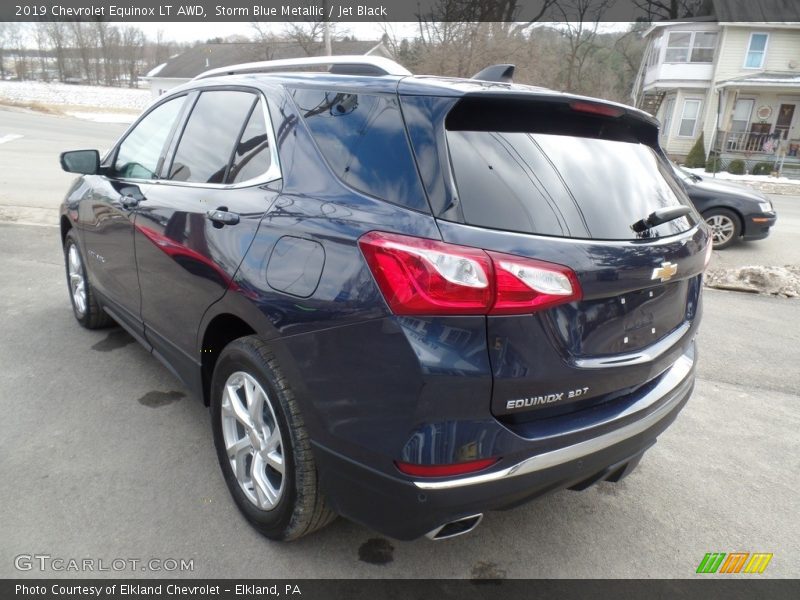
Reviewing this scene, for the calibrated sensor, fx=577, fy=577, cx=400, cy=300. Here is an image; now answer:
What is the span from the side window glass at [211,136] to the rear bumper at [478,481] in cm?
150

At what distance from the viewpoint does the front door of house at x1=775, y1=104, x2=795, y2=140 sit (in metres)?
29.2

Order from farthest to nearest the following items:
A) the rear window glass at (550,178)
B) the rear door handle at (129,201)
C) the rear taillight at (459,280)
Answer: the rear door handle at (129,201) < the rear window glass at (550,178) < the rear taillight at (459,280)

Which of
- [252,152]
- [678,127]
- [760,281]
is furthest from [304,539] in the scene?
[678,127]

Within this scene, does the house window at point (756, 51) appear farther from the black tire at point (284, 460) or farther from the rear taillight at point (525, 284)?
the black tire at point (284, 460)

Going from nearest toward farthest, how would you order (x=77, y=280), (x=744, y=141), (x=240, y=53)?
(x=77, y=280) → (x=744, y=141) → (x=240, y=53)

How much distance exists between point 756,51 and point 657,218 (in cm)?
3404

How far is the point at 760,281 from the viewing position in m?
6.72

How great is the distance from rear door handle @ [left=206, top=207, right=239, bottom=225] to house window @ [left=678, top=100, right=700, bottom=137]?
34.4 m

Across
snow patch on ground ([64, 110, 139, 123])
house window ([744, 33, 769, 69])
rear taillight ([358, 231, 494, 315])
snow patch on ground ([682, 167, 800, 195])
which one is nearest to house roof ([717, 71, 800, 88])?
house window ([744, 33, 769, 69])

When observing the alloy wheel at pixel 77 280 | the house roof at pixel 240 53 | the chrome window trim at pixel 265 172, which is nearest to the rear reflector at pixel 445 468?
Result: the chrome window trim at pixel 265 172

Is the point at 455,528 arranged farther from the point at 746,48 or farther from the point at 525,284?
the point at 746,48

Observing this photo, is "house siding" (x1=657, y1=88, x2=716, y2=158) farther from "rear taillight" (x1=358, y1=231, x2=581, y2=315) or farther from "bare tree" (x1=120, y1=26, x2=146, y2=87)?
"bare tree" (x1=120, y1=26, x2=146, y2=87)

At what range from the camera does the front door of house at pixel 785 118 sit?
2922cm

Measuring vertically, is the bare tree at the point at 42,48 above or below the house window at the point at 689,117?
above
